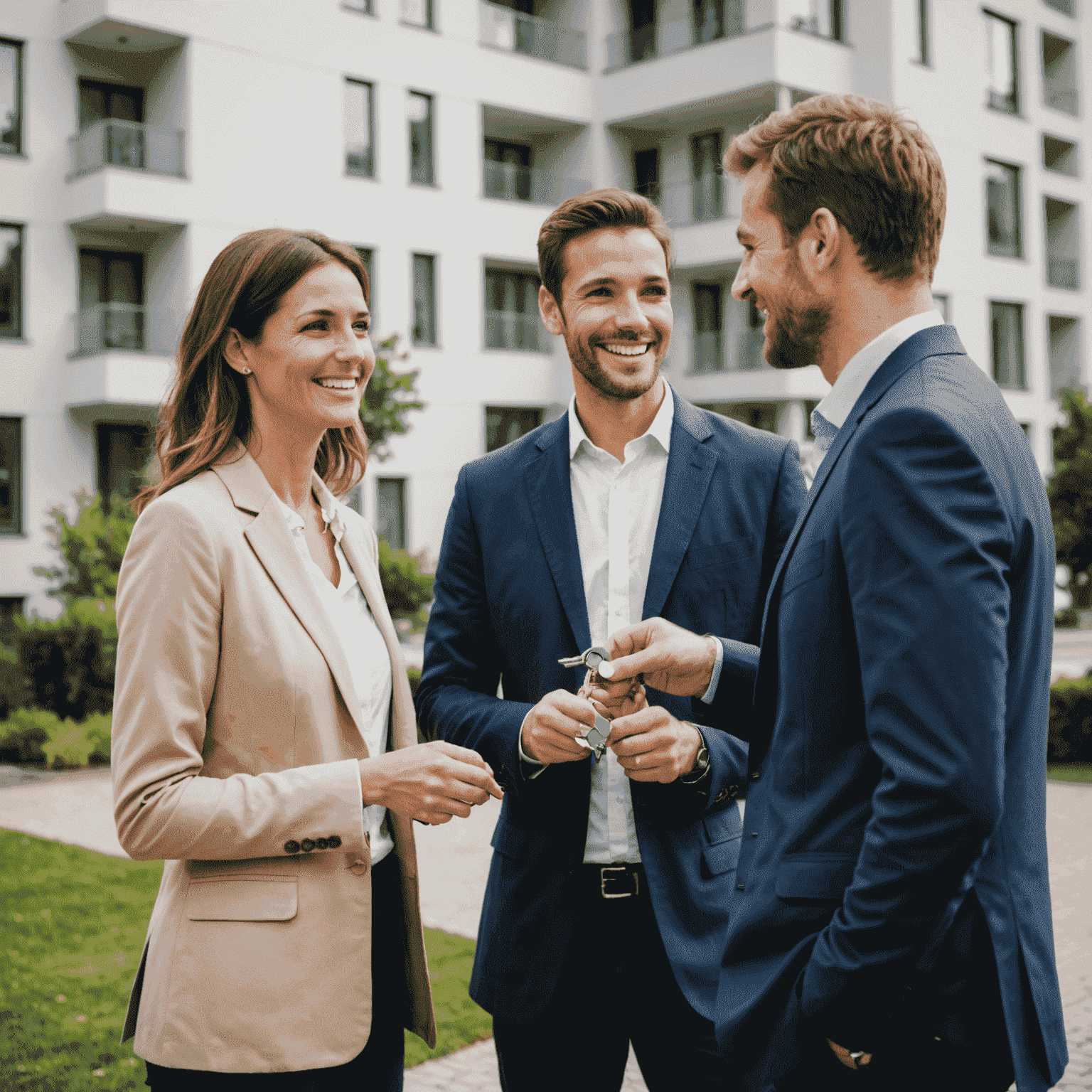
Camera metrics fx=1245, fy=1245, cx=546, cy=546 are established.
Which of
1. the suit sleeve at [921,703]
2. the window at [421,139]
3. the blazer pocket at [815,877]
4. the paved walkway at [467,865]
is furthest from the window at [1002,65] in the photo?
the blazer pocket at [815,877]

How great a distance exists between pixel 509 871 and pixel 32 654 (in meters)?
12.5

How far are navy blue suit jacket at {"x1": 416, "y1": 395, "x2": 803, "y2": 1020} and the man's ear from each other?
31 cm

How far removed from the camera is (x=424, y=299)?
28.6m

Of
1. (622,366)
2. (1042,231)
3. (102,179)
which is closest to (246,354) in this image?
(622,366)

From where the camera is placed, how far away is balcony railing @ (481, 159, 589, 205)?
2992 cm

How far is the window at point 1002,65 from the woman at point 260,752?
110ft

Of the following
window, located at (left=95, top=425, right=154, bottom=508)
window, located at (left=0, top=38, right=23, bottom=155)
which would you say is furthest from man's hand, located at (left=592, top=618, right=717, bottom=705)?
window, located at (left=0, top=38, right=23, bottom=155)

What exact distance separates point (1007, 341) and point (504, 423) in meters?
13.9

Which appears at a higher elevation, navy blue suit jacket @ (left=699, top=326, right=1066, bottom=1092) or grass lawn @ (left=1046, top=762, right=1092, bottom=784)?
navy blue suit jacket @ (left=699, top=326, right=1066, bottom=1092)

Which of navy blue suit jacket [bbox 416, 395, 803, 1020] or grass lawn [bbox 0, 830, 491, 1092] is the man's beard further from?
grass lawn [bbox 0, 830, 491, 1092]

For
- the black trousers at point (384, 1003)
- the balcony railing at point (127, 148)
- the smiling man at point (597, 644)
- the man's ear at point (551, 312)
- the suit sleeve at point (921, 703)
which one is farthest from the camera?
the balcony railing at point (127, 148)

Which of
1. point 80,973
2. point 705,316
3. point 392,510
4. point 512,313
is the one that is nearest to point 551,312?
point 80,973

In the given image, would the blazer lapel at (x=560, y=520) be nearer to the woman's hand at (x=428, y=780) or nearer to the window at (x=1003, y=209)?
the woman's hand at (x=428, y=780)

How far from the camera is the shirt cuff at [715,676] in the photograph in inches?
108
